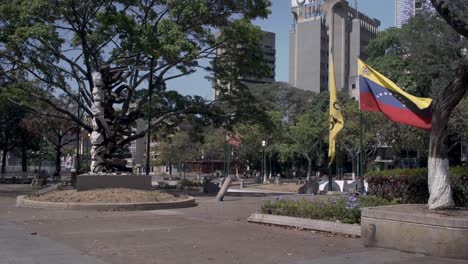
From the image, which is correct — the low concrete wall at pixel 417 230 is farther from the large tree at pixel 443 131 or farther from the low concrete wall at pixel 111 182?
the low concrete wall at pixel 111 182

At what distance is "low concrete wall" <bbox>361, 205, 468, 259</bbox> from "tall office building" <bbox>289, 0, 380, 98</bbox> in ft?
391

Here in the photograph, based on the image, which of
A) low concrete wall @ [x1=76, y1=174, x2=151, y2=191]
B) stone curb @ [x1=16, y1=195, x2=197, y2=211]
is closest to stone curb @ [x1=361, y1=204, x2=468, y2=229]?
stone curb @ [x1=16, y1=195, x2=197, y2=211]

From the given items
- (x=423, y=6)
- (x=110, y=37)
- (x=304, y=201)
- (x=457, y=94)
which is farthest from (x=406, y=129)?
(x=457, y=94)

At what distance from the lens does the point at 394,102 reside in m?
15.1

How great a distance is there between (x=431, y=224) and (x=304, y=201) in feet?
17.0

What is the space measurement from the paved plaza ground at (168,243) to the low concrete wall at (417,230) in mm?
235

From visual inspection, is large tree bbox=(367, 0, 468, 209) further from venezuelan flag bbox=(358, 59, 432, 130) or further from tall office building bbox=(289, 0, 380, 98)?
tall office building bbox=(289, 0, 380, 98)

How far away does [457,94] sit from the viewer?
1105 cm

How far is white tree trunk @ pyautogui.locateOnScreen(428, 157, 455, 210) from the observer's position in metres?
11.1

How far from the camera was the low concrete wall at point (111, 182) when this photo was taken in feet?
72.9

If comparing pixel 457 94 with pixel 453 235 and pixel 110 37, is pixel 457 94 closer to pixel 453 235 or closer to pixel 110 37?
pixel 453 235

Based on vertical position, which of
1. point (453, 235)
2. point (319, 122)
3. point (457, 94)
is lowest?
point (453, 235)

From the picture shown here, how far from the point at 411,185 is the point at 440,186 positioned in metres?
4.81

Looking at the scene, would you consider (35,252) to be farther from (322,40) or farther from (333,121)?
(322,40)
